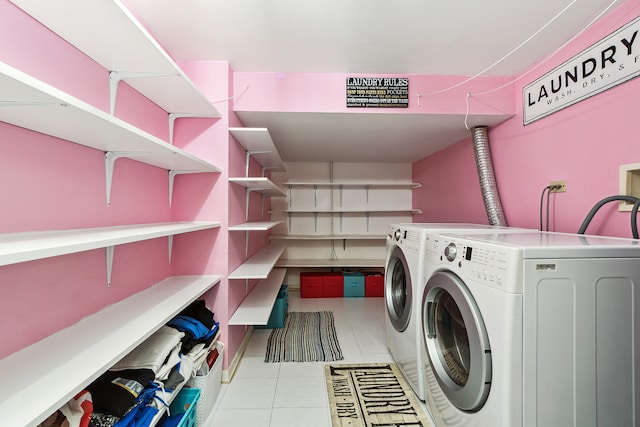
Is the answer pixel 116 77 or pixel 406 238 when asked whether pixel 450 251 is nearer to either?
pixel 406 238

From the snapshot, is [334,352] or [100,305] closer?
[100,305]

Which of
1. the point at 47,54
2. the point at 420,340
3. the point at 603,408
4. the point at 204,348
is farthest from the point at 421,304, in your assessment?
the point at 47,54

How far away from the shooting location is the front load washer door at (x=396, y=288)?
5.85 feet

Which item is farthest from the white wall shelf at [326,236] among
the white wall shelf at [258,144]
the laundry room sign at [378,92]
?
the laundry room sign at [378,92]

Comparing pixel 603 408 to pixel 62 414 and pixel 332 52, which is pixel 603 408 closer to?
pixel 62 414

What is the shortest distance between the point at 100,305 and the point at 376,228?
11.1 feet

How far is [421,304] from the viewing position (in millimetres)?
1469

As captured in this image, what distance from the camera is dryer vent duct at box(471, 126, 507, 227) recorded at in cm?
209

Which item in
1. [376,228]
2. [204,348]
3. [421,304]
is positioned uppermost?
[376,228]

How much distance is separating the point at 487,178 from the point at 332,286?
2.28 meters

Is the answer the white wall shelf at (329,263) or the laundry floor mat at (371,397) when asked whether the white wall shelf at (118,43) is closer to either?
the laundry floor mat at (371,397)

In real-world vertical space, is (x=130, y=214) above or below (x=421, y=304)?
above

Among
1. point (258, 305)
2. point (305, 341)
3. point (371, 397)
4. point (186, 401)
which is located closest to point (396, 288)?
point (371, 397)

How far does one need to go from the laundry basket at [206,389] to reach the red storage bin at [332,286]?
6.82 feet
